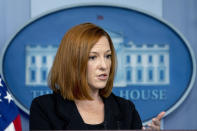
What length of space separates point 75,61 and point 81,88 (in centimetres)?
11

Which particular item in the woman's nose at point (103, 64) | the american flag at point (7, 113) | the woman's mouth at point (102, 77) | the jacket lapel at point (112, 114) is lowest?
the american flag at point (7, 113)

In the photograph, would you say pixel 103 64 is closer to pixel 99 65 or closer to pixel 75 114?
pixel 99 65

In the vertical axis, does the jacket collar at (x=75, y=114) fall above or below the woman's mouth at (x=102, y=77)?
below

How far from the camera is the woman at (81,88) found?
4.21ft

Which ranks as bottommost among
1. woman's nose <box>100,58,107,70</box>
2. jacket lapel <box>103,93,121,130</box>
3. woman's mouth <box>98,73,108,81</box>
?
jacket lapel <box>103,93,121,130</box>

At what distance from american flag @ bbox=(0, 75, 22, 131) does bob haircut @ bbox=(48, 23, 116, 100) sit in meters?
0.64

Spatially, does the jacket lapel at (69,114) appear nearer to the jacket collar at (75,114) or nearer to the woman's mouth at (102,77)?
the jacket collar at (75,114)

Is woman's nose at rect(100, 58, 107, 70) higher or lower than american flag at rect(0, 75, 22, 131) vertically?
higher

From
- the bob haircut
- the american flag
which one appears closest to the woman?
the bob haircut

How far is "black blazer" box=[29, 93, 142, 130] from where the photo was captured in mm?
1303

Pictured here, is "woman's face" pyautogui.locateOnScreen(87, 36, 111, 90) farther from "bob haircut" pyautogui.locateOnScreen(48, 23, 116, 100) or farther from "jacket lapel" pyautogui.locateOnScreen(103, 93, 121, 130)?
"jacket lapel" pyautogui.locateOnScreen(103, 93, 121, 130)

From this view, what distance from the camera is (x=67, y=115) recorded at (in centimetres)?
132

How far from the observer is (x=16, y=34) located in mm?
2145

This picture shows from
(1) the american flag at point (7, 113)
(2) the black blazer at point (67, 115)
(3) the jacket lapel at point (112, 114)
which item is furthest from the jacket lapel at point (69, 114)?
(1) the american flag at point (7, 113)
